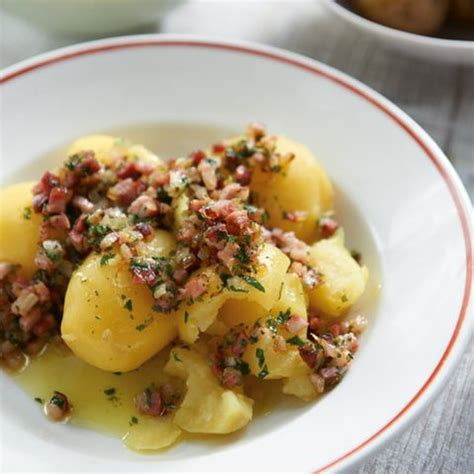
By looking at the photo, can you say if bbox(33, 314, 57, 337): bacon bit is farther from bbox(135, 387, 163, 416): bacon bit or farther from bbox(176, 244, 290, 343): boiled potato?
bbox(176, 244, 290, 343): boiled potato

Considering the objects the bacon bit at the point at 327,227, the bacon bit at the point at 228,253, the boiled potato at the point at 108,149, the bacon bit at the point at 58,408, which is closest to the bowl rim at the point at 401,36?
the bacon bit at the point at 327,227

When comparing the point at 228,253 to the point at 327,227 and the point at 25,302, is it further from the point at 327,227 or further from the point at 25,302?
the point at 25,302

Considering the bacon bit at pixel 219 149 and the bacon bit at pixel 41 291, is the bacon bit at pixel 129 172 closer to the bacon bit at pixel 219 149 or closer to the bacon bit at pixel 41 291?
the bacon bit at pixel 219 149

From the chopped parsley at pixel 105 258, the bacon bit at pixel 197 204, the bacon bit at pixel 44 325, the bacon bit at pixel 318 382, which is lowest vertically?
the bacon bit at pixel 318 382

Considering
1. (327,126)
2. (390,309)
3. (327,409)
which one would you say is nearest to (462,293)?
(390,309)

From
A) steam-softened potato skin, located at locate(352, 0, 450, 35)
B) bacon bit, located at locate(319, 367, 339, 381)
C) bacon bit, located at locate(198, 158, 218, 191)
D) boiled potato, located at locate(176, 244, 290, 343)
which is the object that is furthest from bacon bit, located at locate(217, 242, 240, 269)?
steam-softened potato skin, located at locate(352, 0, 450, 35)

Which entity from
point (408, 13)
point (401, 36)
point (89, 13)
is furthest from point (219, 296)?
point (408, 13)
